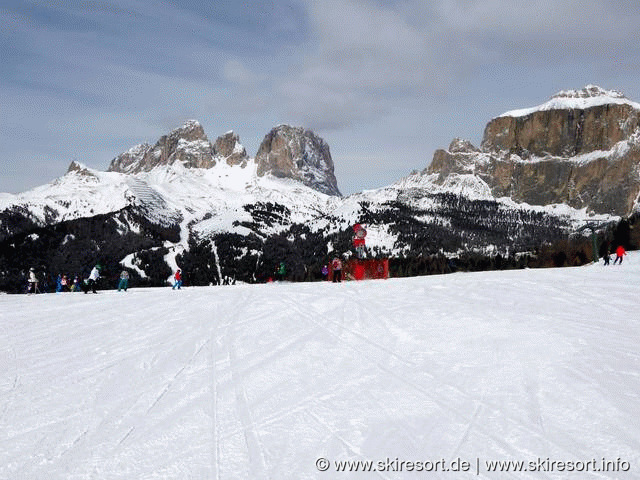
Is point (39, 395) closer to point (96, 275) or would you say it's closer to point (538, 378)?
point (538, 378)

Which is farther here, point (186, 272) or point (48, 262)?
point (48, 262)

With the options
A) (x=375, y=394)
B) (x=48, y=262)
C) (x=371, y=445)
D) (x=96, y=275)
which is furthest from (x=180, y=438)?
(x=48, y=262)

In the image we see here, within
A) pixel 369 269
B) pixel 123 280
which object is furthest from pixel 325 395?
pixel 123 280

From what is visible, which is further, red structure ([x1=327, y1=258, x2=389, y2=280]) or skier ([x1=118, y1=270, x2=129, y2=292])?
red structure ([x1=327, y1=258, x2=389, y2=280])

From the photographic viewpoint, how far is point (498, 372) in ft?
30.7

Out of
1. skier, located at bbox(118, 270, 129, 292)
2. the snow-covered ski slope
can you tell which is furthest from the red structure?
the snow-covered ski slope

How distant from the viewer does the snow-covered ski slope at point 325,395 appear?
6.25 m

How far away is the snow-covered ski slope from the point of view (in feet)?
20.5

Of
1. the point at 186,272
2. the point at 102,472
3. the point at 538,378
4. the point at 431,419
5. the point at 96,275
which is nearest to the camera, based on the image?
the point at 102,472

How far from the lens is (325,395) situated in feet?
27.6

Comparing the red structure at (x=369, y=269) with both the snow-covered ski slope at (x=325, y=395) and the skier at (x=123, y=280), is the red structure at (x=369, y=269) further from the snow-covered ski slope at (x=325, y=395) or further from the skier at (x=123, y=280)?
the snow-covered ski slope at (x=325, y=395)

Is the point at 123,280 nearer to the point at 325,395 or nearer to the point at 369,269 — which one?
the point at 369,269

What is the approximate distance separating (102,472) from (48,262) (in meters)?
210

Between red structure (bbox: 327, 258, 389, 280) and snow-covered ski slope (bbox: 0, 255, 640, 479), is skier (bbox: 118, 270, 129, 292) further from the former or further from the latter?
snow-covered ski slope (bbox: 0, 255, 640, 479)
